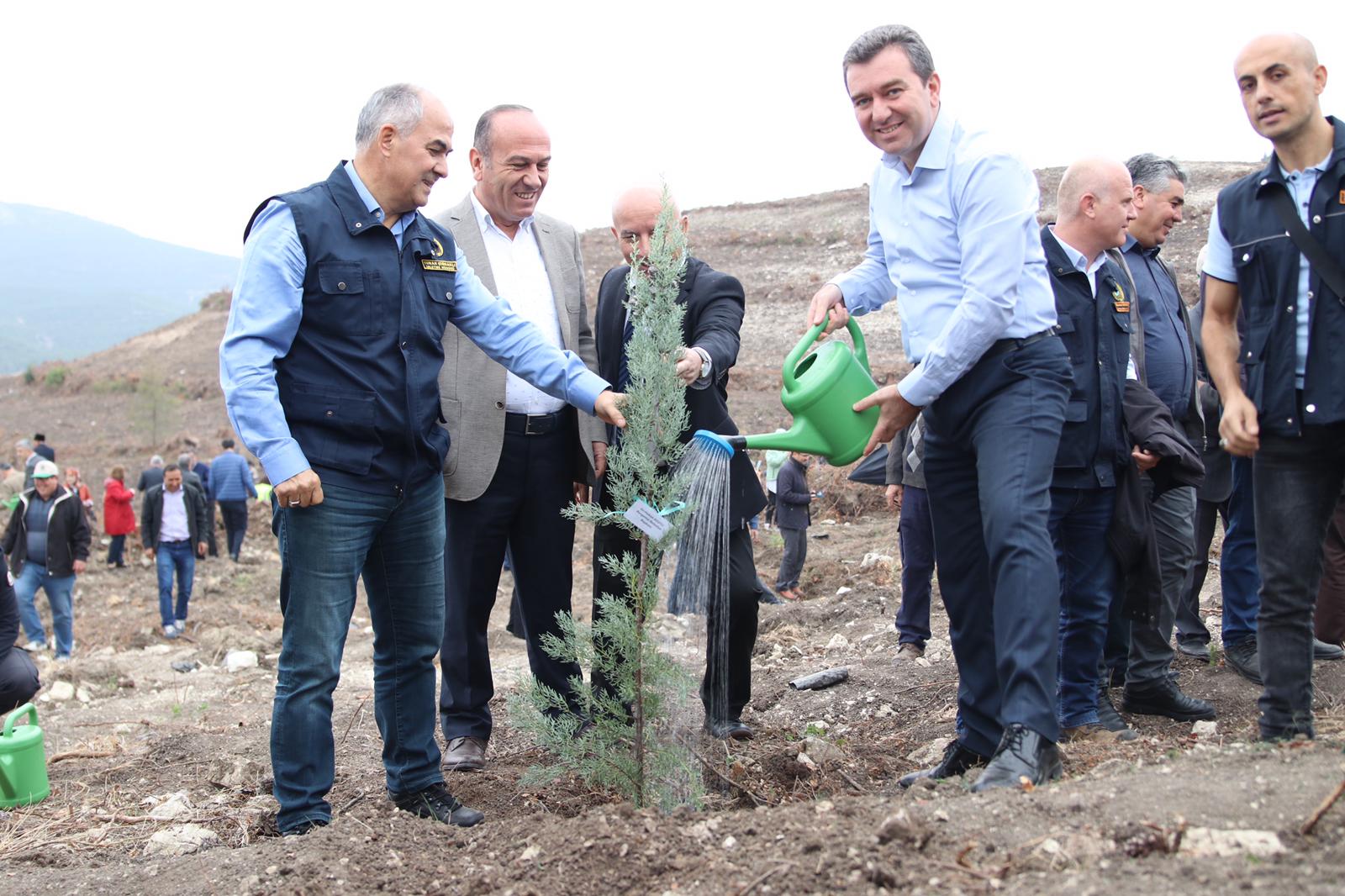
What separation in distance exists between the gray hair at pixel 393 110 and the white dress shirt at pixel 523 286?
827 millimetres

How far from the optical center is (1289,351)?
10.5ft

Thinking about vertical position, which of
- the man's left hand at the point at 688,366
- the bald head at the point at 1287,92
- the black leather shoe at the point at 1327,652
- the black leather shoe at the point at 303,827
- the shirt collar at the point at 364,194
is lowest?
the black leather shoe at the point at 303,827

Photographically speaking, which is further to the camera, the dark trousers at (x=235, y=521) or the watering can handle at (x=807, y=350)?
the dark trousers at (x=235, y=521)

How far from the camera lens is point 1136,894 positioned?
2.06 metres

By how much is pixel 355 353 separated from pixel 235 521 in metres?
13.0

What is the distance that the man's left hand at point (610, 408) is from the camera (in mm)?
3393

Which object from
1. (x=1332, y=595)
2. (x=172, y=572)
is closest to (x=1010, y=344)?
(x=1332, y=595)

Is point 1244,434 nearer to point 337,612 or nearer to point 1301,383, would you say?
point 1301,383

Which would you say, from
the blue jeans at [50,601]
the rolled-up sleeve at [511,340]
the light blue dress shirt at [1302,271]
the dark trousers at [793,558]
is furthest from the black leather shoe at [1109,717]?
the blue jeans at [50,601]

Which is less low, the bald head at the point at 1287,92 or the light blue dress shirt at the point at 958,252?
the bald head at the point at 1287,92

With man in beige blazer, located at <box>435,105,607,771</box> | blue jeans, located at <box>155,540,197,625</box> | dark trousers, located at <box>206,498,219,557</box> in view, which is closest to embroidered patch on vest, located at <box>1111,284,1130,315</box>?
man in beige blazer, located at <box>435,105,607,771</box>

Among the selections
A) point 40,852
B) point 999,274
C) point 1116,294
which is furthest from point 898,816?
point 40,852

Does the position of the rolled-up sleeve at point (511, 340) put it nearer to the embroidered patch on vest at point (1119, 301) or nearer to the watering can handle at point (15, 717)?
the embroidered patch on vest at point (1119, 301)

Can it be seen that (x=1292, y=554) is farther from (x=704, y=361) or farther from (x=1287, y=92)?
(x=704, y=361)
